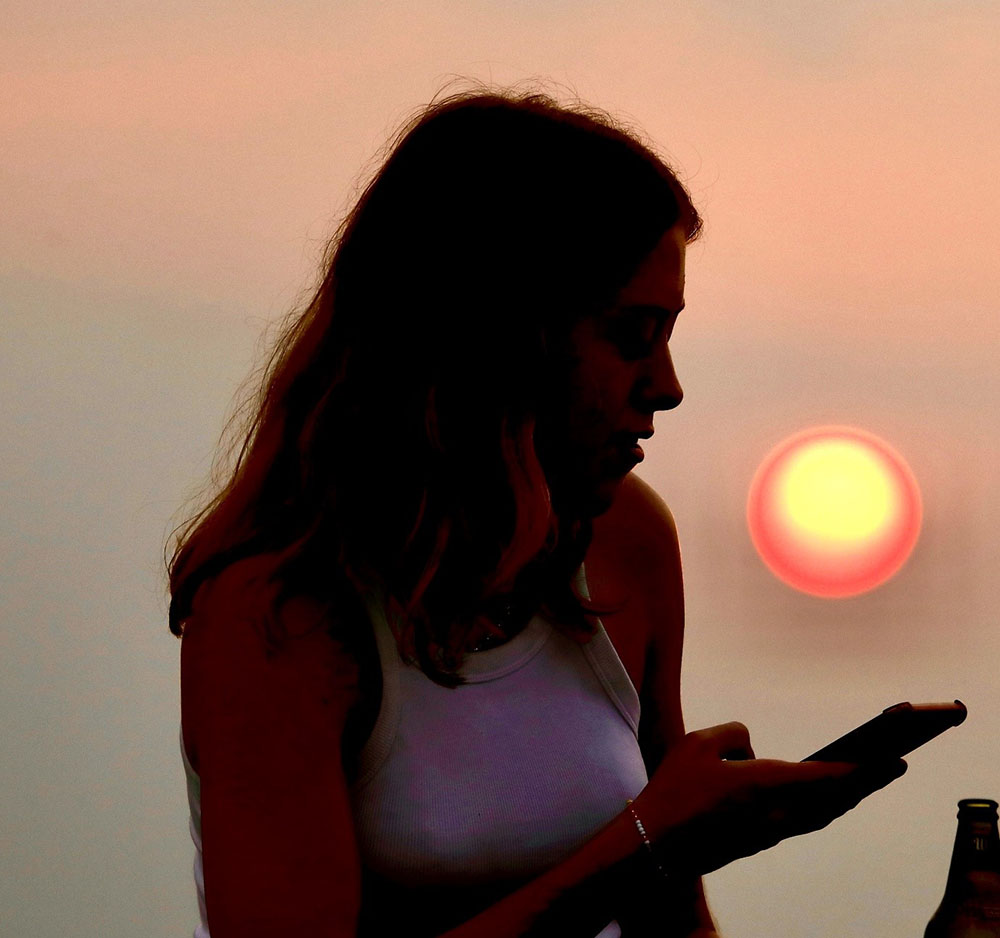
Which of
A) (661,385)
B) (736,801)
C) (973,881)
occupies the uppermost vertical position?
(661,385)

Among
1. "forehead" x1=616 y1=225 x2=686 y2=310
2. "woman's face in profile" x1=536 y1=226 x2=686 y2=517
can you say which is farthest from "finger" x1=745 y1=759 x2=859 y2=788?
"forehead" x1=616 y1=225 x2=686 y2=310

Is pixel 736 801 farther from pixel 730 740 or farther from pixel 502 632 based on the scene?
pixel 502 632

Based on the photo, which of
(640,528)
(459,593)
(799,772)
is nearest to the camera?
(799,772)

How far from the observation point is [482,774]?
3.35 ft

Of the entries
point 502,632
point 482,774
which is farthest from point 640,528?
point 482,774

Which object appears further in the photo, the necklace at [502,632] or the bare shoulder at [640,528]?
the bare shoulder at [640,528]

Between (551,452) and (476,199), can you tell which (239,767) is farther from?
(476,199)

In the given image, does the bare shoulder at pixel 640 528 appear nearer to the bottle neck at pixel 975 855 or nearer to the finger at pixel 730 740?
the finger at pixel 730 740

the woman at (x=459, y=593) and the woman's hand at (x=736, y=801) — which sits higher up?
the woman at (x=459, y=593)

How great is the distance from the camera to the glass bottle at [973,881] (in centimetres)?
97

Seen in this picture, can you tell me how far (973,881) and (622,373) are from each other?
496 millimetres

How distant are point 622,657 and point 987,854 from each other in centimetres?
38

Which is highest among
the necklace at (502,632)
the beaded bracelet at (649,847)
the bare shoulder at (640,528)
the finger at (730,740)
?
the bare shoulder at (640,528)

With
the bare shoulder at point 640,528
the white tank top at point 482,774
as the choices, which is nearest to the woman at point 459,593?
the white tank top at point 482,774
